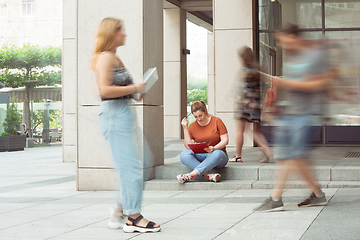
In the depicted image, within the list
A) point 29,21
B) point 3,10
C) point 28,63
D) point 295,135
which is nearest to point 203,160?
point 295,135

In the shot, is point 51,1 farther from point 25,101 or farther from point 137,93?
point 137,93

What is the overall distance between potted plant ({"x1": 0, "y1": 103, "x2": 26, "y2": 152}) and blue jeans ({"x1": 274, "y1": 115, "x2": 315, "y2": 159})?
16.1 metres

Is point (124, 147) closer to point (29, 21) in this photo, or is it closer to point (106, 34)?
point (106, 34)

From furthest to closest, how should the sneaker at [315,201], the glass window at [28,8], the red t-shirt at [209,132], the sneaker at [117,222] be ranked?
the glass window at [28,8] → the red t-shirt at [209,132] → the sneaker at [315,201] → the sneaker at [117,222]

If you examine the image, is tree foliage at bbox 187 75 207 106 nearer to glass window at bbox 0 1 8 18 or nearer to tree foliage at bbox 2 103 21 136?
tree foliage at bbox 2 103 21 136

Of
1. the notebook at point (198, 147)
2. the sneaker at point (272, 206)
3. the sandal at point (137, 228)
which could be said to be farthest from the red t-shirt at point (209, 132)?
the sandal at point (137, 228)

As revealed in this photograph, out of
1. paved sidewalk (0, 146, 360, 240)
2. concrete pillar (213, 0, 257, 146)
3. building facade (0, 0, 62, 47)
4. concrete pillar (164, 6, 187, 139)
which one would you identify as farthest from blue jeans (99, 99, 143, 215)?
building facade (0, 0, 62, 47)

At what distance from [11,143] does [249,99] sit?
14.0 metres

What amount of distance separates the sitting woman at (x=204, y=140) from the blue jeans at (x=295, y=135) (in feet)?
5.87

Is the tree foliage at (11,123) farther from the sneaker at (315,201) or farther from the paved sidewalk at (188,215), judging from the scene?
the sneaker at (315,201)

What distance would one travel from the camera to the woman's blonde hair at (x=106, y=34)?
421cm

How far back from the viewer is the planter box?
62.0 feet

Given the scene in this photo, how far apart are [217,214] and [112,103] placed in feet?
5.53

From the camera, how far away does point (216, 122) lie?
6758 mm
